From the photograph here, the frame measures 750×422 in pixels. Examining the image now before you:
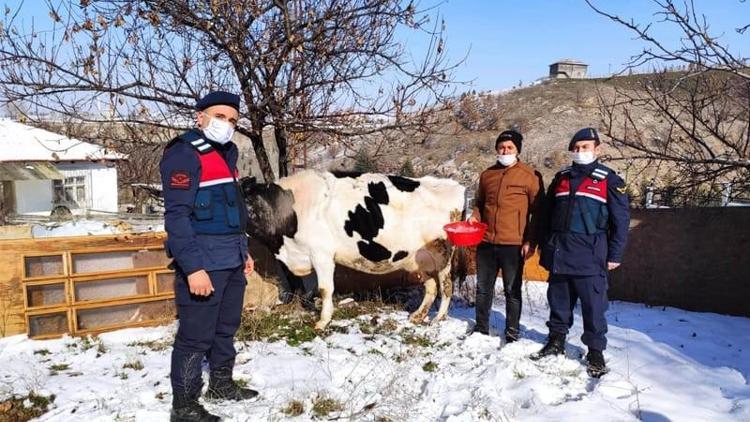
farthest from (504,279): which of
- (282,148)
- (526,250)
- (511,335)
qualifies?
(282,148)

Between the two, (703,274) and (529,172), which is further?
(703,274)

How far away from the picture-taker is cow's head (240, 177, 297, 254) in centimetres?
551

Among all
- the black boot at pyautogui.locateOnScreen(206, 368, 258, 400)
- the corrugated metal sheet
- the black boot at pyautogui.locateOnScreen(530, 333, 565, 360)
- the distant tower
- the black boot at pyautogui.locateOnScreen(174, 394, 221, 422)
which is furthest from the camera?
the distant tower

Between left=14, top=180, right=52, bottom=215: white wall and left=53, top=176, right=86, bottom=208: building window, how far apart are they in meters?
0.38

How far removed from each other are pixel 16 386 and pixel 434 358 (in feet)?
10.8

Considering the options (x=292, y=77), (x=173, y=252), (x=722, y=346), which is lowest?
(x=722, y=346)

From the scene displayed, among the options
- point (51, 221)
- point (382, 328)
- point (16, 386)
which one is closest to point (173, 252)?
point (16, 386)

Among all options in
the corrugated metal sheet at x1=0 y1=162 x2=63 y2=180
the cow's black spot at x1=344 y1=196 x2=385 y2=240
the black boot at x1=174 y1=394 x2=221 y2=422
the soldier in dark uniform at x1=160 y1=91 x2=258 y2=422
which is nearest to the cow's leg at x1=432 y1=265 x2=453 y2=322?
the cow's black spot at x1=344 y1=196 x2=385 y2=240

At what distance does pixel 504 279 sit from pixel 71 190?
763 inches

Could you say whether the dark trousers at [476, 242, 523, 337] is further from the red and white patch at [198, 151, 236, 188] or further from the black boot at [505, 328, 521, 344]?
the red and white patch at [198, 151, 236, 188]

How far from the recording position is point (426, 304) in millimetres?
5914

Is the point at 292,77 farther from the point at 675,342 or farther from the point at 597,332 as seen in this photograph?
the point at 675,342

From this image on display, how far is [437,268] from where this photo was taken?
588 cm

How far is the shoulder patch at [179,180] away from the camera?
3.09m
